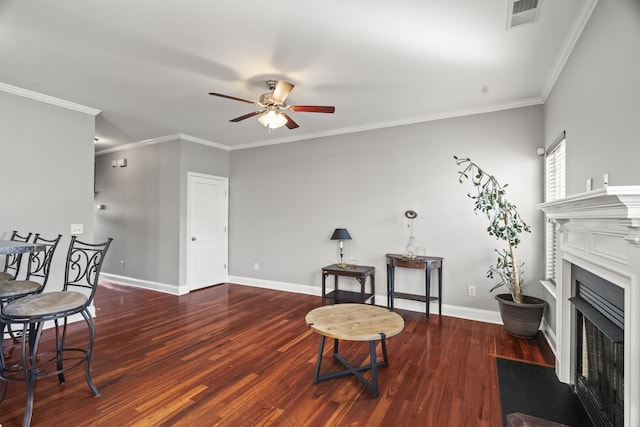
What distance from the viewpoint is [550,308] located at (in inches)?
122

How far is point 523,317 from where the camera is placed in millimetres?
3090

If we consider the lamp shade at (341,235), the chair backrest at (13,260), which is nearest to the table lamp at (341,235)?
the lamp shade at (341,235)

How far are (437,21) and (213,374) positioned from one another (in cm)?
316

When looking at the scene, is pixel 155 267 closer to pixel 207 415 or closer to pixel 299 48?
pixel 207 415

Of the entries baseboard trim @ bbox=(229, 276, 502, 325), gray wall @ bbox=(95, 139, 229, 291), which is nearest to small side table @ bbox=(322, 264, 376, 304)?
baseboard trim @ bbox=(229, 276, 502, 325)

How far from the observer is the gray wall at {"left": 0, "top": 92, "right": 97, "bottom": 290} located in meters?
Result: 3.23

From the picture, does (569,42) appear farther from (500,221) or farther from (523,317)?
(523,317)

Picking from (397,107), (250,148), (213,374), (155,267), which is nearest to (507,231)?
(397,107)

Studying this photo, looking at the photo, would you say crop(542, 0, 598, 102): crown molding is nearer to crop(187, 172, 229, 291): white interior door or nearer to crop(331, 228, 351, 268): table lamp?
crop(331, 228, 351, 268): table lamp

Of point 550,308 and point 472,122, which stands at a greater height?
point 472,122

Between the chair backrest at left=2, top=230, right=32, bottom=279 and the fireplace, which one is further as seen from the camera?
the chair backrest at left=2, top=230, right=32, bottom=279

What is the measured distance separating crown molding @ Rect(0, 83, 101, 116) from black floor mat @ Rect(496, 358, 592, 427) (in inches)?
205

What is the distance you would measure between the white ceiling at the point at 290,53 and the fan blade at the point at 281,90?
0.17 m

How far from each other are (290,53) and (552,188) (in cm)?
298
